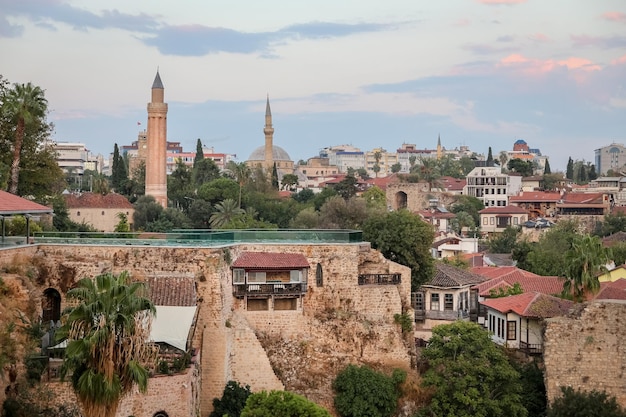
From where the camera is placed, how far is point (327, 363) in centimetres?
3716

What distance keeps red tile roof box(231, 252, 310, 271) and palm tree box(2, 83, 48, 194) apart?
15.6 metres

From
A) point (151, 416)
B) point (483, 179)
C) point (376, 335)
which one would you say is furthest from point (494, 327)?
point (483, 179)

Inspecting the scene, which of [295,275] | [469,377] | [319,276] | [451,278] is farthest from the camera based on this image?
[451,278]

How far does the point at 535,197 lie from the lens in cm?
13738

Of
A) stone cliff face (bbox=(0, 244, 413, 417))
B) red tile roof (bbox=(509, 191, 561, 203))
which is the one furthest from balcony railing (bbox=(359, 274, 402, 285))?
red tile roof (bbox=(509, 191, 561, 203))

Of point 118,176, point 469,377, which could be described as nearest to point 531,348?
point 469,377

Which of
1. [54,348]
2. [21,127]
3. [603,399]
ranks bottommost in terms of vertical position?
[603,399]

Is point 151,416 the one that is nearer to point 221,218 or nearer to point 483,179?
point 221,218

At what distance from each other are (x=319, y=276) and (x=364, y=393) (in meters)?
4.84

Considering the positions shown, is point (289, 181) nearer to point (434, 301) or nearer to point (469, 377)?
point (434, 301)

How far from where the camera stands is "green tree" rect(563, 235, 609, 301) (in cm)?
4262

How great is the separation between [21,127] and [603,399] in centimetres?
2929

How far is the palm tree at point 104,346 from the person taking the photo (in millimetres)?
22641

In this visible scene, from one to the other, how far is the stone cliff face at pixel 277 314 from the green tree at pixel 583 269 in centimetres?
844
